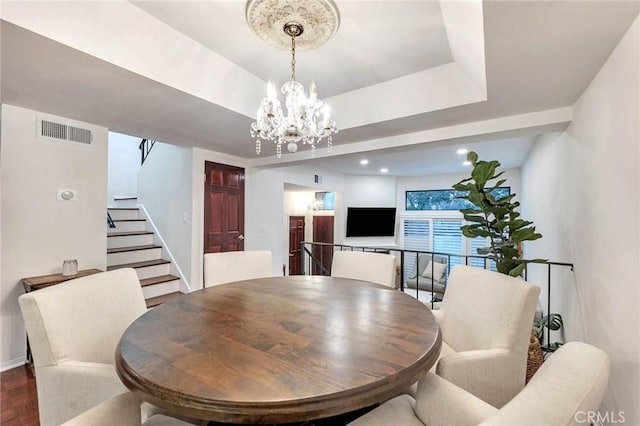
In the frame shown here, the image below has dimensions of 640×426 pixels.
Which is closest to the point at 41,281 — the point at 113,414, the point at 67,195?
the point at 67,195

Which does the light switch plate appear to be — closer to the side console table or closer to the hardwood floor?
the side console table

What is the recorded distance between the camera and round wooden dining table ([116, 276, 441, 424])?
0.75 m

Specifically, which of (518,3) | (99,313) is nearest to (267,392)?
(99,313)

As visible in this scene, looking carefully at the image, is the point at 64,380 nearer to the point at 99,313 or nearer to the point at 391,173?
the point at 99,313

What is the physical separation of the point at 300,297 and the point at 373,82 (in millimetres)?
2075

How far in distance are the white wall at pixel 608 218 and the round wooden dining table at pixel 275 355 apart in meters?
1.01

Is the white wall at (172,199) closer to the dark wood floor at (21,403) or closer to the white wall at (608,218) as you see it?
the dark wood floor at (21,403)

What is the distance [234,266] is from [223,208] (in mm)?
2155

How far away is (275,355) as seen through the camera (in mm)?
960

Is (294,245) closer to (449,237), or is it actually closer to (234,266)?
(449,237)

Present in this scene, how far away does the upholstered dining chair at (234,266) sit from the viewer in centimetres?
225

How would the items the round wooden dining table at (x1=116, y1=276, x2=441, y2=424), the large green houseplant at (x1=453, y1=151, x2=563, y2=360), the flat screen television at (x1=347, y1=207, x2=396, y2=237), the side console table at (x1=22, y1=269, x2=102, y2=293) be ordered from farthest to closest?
the flat screen television at (x1=347, y1=207, x2=396, y2=237) → the side console table at (x1=22, y1=269, x2=102, y2=293) → the large green houseplant at (x1=453, y1=151, x2=563, y2=360) → the round wooden dining table at (x1=116, y1=276, x2=441, y2=424)

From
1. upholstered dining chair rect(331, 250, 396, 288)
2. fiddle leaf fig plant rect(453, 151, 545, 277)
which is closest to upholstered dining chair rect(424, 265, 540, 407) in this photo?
upholstered dining chair rect(331, 250, 396, 288)

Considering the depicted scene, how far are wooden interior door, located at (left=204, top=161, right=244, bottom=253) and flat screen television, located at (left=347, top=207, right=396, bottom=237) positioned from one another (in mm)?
3419
